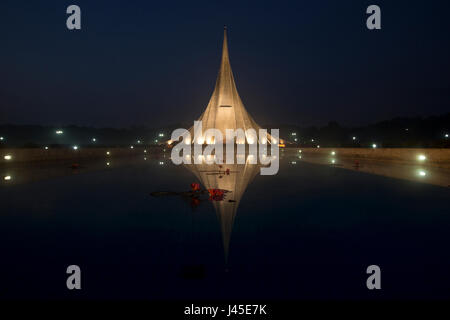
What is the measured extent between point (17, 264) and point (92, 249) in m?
0.74

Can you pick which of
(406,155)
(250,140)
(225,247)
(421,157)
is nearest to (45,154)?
(225,247)

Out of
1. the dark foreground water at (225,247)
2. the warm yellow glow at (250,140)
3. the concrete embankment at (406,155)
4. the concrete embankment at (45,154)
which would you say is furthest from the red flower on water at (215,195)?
the warm yellow glow at (250,140)

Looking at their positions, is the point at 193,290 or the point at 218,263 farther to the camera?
the point at 218,263

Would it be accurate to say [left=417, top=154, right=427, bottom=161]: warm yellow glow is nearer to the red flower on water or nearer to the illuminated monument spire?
the red flower on water

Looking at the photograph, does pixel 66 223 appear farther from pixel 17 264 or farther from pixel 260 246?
pixel 260 246

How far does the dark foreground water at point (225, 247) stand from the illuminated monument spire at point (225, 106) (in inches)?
1642

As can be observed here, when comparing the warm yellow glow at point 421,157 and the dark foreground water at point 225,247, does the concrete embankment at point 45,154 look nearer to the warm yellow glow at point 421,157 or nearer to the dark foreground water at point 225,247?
the dark foreground water at point 225,247

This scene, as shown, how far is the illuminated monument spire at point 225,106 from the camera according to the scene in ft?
158

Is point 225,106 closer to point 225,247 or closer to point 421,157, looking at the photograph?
point 421,157

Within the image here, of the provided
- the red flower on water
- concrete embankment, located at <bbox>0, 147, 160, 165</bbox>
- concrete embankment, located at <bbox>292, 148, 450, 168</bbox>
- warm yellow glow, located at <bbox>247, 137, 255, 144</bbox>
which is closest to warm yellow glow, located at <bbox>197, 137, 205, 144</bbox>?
warm yellow glow, located at <bbox>247, 137, 255, 144</bbox>

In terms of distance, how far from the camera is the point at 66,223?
5.02 m

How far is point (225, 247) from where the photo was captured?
3.81 metres

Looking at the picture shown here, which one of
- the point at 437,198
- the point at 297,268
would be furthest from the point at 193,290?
the point at 437,198
